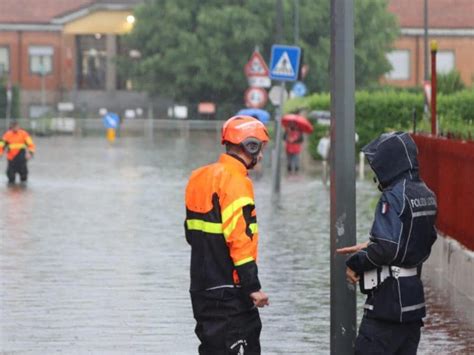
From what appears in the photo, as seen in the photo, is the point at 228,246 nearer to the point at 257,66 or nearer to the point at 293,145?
the point at 257,66

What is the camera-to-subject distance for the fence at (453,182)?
46.3ft

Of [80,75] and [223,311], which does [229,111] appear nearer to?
[80,75]

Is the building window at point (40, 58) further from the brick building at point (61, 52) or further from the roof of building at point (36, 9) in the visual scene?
the roof of building at point (36, 9)

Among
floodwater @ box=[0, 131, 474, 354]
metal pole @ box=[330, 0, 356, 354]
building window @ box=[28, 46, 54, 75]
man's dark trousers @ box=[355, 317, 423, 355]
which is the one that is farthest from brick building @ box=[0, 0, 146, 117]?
man's dark trousers @ box=[355, 317, 423, 355]


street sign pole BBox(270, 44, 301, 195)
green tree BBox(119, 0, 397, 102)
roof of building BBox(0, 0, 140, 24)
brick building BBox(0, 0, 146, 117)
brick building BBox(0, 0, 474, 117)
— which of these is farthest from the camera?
roof of building BBox(0, 0, 140, 24)

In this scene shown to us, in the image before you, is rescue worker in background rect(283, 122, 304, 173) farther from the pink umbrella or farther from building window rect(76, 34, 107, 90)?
building window rect(76, 34, 107, 90)

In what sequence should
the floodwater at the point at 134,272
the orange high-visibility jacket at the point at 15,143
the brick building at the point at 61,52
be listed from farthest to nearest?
1. the brick building at the point at 61,52
2. the orange high-visibility jacket at the point at 15,143
3. the floodwater at the point at 134,272

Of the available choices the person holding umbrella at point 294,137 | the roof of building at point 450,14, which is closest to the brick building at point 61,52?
the roof of building at point 450,14

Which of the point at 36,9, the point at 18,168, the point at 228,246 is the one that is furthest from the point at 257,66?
the point at 36,9

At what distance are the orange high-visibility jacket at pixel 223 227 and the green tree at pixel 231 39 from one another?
70.4m

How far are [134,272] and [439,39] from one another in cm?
7268

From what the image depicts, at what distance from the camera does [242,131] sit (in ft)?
24.9

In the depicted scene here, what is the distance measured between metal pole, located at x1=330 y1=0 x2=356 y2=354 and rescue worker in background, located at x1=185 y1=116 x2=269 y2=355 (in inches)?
30.9

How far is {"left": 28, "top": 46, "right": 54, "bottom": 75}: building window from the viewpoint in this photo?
95.4m
